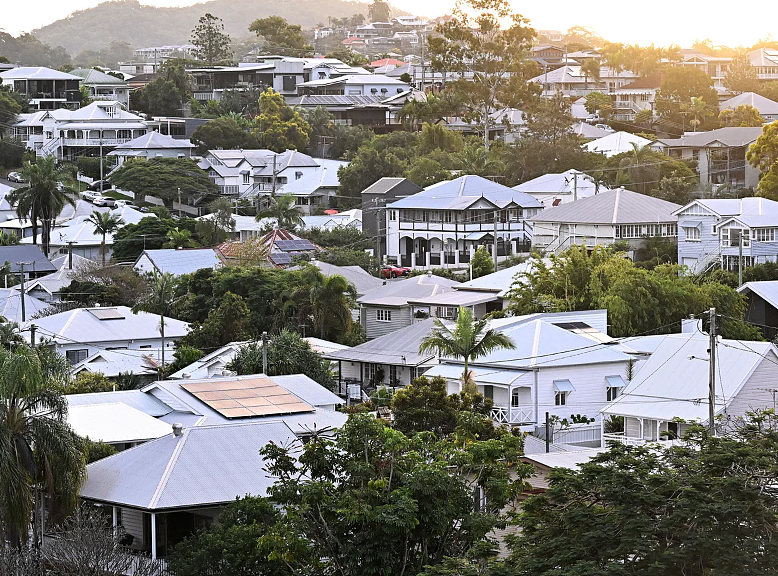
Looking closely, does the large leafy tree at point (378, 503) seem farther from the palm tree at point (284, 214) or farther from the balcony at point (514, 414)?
the palm tree at point (284, 214)

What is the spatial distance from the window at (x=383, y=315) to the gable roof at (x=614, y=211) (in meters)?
13.3

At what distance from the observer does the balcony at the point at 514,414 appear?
38.1 meters

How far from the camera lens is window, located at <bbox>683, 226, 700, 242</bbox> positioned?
197ft

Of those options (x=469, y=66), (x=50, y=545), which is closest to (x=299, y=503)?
(x=50, y=545)

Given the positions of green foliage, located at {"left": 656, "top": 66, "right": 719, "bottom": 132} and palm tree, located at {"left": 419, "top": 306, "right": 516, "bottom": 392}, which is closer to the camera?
palm tree, located at {"left": 419, "top": 306, "right": 516, "bottom": 392}

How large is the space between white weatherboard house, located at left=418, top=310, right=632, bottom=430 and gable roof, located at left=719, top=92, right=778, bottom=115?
70079 mm

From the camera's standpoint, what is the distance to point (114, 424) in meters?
31.4

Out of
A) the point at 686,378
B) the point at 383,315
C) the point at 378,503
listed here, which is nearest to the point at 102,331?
the point at 383,315

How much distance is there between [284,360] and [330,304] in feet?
34.9

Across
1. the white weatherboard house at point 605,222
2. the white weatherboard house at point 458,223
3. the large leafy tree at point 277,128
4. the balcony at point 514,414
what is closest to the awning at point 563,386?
the balcony at point 514,414

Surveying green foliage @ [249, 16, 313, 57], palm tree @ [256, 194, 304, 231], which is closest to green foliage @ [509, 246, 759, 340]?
palm tree @ [256, 194, 304, 231]

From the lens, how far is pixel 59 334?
173 feet

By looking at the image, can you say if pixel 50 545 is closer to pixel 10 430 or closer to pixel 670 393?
pixel 10 430

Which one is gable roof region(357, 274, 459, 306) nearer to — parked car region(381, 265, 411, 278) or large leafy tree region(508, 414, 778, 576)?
parked car region(381, 265, 411, 278)
